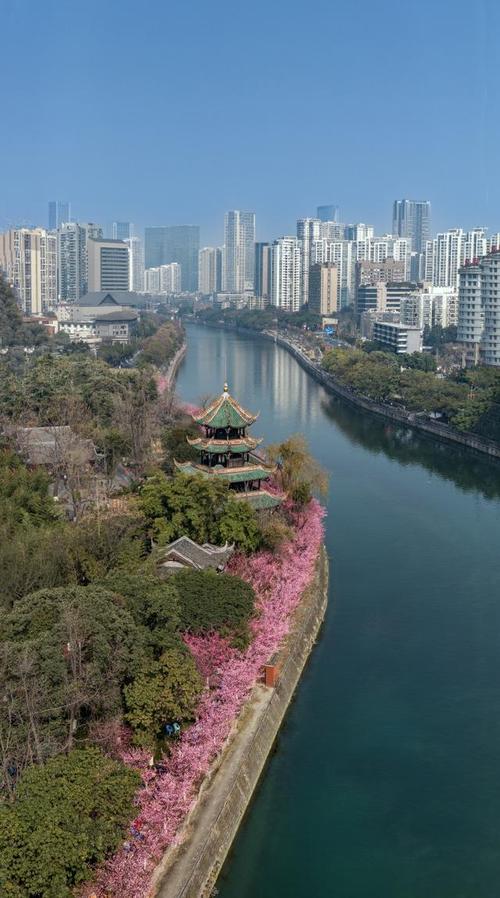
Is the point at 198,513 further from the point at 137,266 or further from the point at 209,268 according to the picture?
the point at 137,266

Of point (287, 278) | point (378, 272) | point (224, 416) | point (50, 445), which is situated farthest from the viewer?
point (287, 278)

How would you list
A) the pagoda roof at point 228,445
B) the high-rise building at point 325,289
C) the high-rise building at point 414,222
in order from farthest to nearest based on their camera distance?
the high-rise building at point 414,222 → the high-rise building at point 325,289 → the pagoda roof at point 228,445

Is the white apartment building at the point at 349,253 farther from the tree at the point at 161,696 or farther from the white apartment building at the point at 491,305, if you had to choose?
the tree at the point at 161,696

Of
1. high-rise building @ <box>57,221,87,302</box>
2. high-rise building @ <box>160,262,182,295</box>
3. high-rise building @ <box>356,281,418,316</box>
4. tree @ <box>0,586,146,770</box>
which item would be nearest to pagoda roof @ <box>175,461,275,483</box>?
tree @ <box>0,586,146,770</box>

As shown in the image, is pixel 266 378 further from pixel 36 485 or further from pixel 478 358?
pixel 36 485

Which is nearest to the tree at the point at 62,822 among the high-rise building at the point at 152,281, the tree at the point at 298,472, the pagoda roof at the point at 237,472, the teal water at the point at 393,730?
the teal water at the point at 393,730

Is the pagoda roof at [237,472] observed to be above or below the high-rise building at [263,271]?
below

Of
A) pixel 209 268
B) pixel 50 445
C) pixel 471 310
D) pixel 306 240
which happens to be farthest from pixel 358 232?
pixel 50 445
